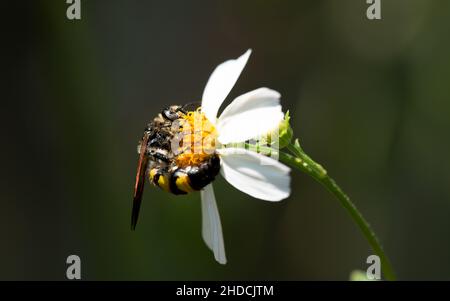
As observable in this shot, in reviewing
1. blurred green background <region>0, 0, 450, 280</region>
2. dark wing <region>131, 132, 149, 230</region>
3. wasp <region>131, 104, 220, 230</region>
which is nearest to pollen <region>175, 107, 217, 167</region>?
wasp <region>131, 104, 220, 230</region>

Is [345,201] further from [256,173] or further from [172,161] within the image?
[172,161]

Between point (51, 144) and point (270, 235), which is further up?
point (51, 144)

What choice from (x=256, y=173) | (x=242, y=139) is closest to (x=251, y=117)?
(x=242, y=139)

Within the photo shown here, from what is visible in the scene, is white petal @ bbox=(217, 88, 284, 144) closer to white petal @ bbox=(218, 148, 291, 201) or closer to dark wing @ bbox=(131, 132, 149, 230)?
white petal @ bbox=(218, 148, 291, 201)

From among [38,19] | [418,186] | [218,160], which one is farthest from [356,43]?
[218,160]

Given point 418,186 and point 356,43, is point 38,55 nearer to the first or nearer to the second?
point 356,43

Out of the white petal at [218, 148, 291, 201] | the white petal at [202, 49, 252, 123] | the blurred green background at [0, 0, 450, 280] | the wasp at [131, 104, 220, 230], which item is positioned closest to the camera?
the white petal at [218, 148, 291, 201]

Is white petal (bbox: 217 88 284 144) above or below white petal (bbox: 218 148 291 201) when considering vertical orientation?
above
